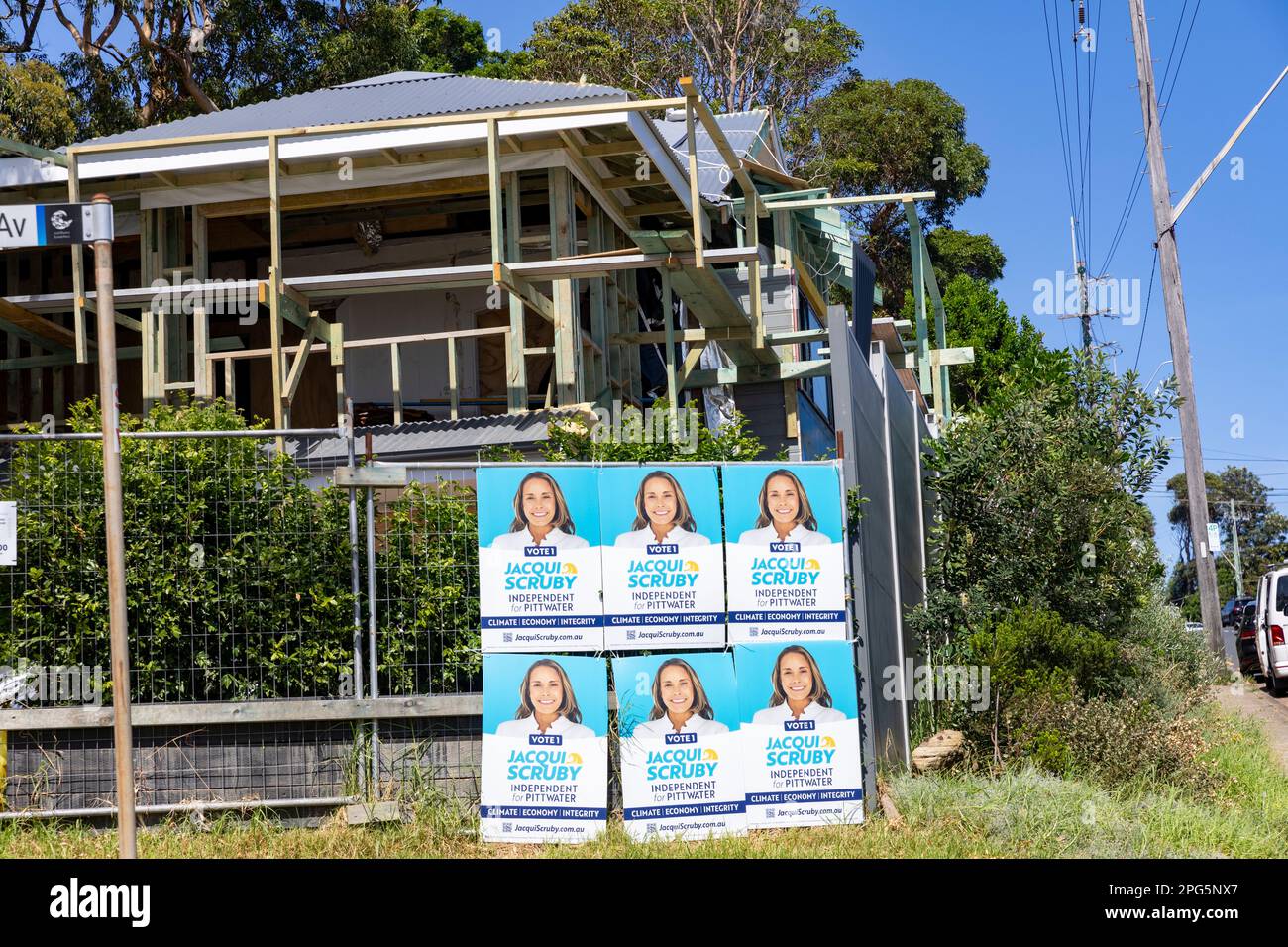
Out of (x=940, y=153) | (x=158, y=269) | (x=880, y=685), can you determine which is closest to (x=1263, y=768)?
(x=880, y=685)

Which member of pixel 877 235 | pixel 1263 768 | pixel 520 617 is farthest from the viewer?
pixel 877 235

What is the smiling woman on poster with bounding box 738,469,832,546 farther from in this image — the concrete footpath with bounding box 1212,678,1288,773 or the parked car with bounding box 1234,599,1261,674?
the parked car with bounding box 1234,599,1261,674

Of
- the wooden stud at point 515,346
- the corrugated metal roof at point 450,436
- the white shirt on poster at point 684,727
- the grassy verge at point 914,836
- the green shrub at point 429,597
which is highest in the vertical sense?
the wooden stud at point 515,346

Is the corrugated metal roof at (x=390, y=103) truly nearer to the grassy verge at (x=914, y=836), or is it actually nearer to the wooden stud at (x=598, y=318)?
the wooden stud at (x=598, y=318)

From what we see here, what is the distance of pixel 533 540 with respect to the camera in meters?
7.36

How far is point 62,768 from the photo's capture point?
7391 mm

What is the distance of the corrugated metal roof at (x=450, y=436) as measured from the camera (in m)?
12.4

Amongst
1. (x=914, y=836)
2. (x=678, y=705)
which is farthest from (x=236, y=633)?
(x=914, y=836)

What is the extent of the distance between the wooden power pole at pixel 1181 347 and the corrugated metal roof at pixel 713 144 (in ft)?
19.8

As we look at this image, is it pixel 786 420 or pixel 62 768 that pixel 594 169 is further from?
pixel 62 768

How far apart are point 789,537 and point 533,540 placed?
4.82 ft

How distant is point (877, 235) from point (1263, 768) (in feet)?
102

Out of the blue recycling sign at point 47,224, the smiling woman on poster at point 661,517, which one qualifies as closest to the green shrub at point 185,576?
the smiling woman on poster at point 661,517

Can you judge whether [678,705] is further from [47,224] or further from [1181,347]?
[1181,347]
